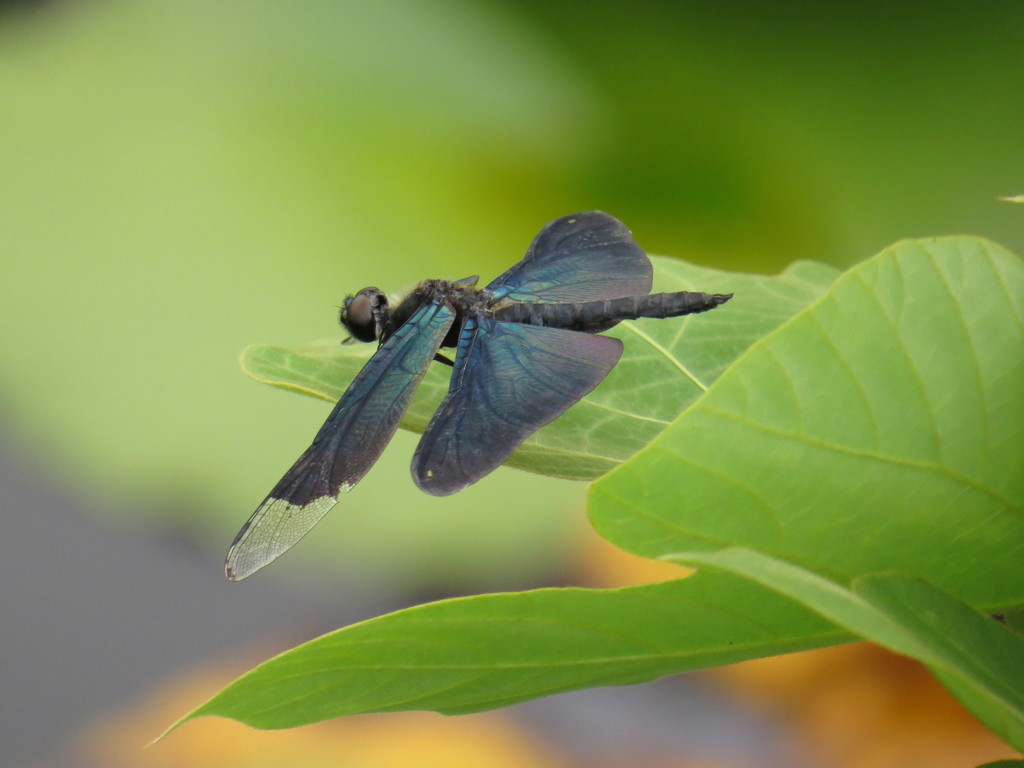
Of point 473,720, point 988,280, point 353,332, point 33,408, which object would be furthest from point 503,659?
point 33,408

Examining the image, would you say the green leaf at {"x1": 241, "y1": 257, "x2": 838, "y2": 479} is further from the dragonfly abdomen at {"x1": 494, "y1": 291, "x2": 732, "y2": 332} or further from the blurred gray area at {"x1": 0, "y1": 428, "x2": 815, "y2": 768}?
the blurred gray area at {"x1": 0, "y1": 428, "x2": 815, "y2": 768}

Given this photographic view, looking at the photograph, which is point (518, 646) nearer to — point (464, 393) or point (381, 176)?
point (464, 393)

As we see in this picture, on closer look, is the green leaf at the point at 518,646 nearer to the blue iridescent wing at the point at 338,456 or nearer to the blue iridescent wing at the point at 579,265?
the blue iridescent wing at the point at 338,456

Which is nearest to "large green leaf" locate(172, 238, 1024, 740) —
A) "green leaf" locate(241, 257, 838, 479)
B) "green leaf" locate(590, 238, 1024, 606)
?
"green leaf" locate(590, 238, 1024, 606)

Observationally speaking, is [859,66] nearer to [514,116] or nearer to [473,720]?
[514,116]

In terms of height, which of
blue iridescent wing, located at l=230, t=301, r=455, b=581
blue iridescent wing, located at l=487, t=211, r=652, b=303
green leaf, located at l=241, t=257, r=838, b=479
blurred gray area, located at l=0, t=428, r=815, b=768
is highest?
blue iridescent wing, located at l=487, t=211, r=652, b=303

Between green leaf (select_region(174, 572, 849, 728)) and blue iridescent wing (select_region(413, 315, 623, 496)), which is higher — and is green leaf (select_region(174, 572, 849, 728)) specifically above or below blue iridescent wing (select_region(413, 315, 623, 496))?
below
